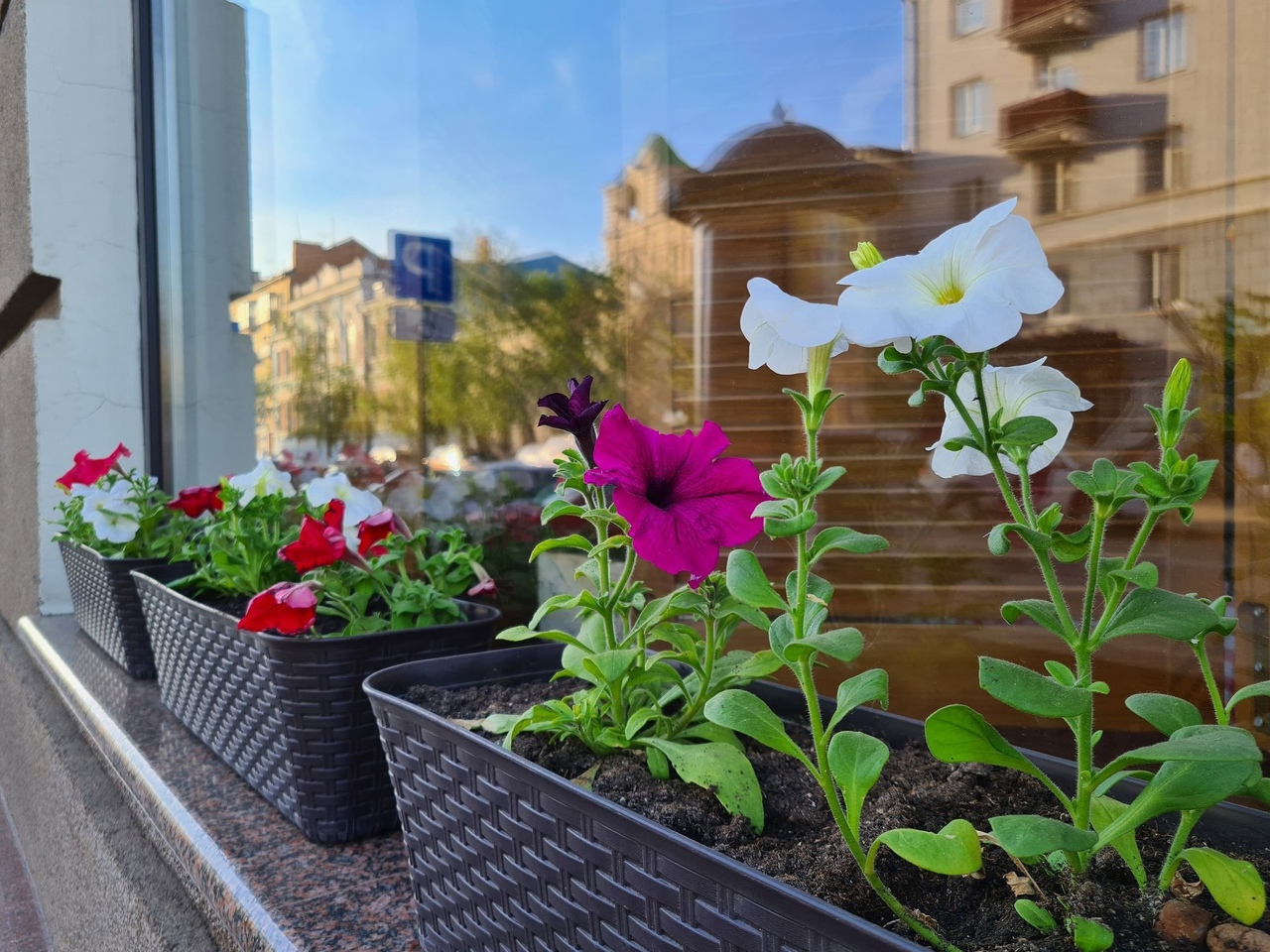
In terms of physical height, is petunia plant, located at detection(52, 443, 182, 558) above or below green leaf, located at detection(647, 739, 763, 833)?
above

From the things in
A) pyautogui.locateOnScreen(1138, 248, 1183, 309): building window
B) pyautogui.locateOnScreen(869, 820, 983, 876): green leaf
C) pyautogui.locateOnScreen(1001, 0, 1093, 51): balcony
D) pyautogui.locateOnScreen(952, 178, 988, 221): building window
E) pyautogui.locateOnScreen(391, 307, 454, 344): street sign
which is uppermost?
pyautogui.locateOnScreen(1001, 0, 1093, 51): balcony

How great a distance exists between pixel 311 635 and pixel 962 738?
753 millimetres

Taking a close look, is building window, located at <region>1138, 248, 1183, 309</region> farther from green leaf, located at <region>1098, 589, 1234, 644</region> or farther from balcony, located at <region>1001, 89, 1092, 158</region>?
green leaf, located at <region>1098, 589, 1234, 644</region>

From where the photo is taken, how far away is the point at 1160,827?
0.47m

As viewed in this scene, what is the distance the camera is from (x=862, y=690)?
0.45 m

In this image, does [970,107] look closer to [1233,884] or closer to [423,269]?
[1233,884]

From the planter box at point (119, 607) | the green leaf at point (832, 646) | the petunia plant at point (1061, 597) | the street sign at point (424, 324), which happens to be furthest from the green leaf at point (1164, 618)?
the planter box at point (119, 607)

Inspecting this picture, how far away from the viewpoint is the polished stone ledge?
0.77m

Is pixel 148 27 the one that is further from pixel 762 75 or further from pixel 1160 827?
pixel 1160 827

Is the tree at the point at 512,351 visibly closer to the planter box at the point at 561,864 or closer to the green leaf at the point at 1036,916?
the planter box at the point at 561,864

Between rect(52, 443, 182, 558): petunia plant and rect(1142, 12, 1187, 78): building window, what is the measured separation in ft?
5.44

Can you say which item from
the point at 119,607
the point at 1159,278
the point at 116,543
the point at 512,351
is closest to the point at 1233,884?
the point at 1159,278

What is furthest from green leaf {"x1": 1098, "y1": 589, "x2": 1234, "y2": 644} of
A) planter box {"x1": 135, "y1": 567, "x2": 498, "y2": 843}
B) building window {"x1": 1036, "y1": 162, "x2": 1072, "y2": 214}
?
planter box {"x1": 135, "y1": 567, "x2": 498, "y2": 843}

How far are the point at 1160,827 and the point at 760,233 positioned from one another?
0.75 metres
